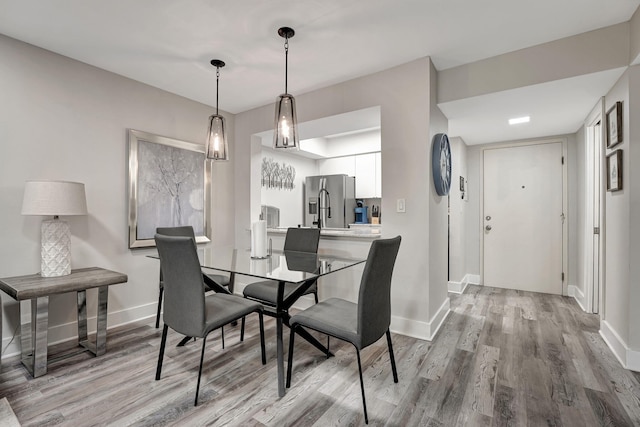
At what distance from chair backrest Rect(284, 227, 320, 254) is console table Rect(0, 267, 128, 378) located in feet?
4.62

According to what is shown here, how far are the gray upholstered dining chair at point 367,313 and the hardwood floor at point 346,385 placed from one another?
19 centimetres

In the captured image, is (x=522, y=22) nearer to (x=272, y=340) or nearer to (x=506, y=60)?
(x=506, y=60)

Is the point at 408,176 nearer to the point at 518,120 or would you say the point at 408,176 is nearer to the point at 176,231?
the point at 518,120

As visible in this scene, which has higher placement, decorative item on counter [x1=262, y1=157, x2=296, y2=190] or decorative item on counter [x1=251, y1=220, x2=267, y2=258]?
decorative item on counter [x1=262, y1=157, x2=296, y2=190]

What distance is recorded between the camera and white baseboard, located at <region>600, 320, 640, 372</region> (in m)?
2.09

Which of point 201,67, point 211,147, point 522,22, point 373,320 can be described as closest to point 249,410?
point 373,320

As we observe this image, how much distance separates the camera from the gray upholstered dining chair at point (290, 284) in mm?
2430

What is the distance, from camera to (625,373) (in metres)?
2.05

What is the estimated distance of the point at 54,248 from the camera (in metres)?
2.26

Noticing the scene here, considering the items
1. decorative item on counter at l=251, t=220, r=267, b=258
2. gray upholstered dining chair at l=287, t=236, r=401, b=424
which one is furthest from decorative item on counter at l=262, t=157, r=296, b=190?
gray upholstered dining chair at l=287, t=236, r=401, b=424

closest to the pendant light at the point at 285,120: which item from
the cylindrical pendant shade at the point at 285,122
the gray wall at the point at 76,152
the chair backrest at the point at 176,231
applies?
the cylindrical pendant shade at the point at 285,122

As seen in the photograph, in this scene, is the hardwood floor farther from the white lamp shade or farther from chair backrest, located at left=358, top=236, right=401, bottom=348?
the white lamp shade

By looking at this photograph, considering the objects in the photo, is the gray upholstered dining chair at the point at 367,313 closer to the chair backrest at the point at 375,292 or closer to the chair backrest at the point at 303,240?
the chair backrest at the point at 375,292

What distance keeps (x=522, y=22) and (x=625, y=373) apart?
98.6 inches
